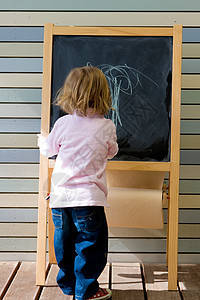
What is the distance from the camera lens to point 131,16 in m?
3.15

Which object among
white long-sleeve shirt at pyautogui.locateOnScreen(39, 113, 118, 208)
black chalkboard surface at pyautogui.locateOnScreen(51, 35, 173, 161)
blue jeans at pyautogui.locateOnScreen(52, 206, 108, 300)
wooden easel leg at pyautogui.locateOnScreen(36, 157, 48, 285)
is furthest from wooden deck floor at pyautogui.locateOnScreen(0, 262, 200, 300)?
black chalkboard surface at pyautogui.locateOnScreen(51, 35, 173, 161)

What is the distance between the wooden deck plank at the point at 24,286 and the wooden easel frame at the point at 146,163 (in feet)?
0.25

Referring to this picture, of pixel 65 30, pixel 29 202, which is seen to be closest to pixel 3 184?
pixel 29 202

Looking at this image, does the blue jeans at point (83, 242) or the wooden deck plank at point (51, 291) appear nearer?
the blue jeans at point (83, 242)

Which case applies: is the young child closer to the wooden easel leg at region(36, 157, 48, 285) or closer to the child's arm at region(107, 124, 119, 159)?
the child's arm at region(107, 124, 119, 159)

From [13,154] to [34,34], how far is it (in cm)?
91

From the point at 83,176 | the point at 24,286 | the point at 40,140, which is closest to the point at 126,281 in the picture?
the point at 24,286

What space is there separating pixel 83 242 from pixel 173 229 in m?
0.67

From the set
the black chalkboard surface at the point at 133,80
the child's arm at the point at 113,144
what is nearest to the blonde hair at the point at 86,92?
the child's arm at the point at 113,144

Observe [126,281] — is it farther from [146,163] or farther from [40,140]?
[40,140]

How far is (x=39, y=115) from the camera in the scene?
3.21 metres

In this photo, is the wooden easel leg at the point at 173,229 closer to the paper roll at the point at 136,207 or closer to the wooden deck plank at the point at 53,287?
the paper roll at the point at 136,207

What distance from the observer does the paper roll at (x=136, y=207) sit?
2.71m

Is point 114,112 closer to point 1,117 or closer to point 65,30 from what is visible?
point 65,30
